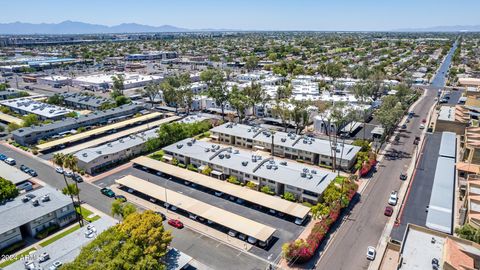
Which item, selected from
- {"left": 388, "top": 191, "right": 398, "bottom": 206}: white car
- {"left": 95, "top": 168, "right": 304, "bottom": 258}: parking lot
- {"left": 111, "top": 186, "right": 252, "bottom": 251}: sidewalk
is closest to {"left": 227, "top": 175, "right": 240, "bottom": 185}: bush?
{"left": 95, "top": 168, "right": 304, "bottom": 258}: parking lot

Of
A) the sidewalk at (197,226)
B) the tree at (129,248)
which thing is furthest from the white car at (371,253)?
the tree at (129,248)

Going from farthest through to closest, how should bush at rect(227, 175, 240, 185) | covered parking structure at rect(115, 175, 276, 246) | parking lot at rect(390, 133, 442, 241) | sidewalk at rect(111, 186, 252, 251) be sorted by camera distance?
bush at rect(227, 175, 240, 185)
parking lot at rect(390, 133, 442, 241)
sidewalk at rect(111, 186, 252, 251)
covered parking structure at rect(115, 175, 276, 246)

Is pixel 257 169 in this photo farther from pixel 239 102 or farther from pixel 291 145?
pixel 239 102

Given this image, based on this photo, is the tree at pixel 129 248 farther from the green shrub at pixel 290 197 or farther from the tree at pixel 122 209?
the green shrub at pixel 290 197

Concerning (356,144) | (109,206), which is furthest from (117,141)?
(356,144)

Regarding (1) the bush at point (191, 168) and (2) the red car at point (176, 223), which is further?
(1) the bush at point (191, 168)

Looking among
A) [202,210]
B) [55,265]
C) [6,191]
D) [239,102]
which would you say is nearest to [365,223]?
[202,210]

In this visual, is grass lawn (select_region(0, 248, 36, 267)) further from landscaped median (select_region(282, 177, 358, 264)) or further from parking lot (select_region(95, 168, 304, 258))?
landscaped median (select_region(282, 177, 358, 264))
